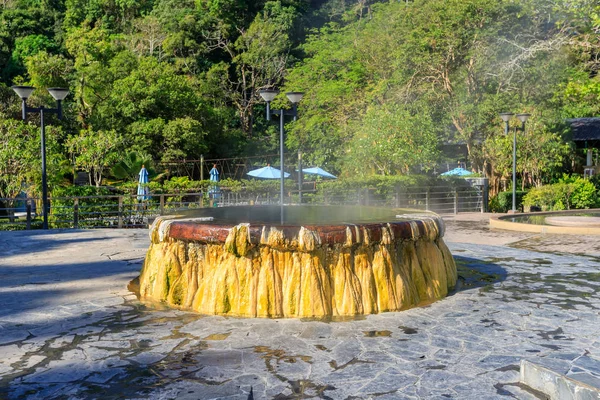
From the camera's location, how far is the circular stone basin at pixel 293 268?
5508 millimetres

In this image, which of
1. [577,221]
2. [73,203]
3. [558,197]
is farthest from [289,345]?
[558,197]

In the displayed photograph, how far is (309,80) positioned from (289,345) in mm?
29943

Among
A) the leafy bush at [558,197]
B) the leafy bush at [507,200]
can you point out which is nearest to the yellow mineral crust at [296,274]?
the leafy bush at [558,197]

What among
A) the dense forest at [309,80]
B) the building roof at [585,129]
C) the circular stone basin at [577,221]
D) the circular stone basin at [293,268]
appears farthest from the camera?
the building roof at [585,129]

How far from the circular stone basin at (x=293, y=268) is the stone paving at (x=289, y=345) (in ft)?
0.78

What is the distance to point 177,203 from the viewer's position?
1705 centimetres

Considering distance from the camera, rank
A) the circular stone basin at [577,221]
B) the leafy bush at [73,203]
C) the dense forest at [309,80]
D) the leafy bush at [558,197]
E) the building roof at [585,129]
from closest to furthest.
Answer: the circular stone basin at [577,221] → the leafy bush at [73,203] → the leafy bush at [558,197] → the dense forest at [309,80] → the building roof at [585,129]

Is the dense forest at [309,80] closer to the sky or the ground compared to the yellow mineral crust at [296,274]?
closer to the sky

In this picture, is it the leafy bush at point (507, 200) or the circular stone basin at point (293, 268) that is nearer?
the circular stone basin at point (293, 268)

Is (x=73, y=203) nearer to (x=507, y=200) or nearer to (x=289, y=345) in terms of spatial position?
(x=289, y=345)

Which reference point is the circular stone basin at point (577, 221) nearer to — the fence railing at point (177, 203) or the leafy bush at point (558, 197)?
the fence railing at point (177, 203)

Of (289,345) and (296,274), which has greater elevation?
(296,274)

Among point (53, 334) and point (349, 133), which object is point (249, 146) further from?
point (53, 334)

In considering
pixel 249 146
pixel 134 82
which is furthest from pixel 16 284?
pixel 249 146
